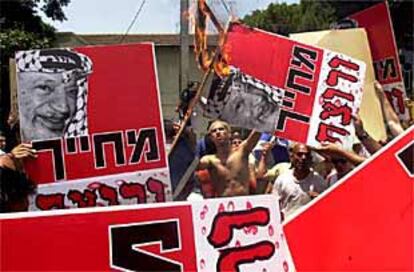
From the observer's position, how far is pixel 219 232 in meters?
2.45

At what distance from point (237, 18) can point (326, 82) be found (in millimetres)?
466

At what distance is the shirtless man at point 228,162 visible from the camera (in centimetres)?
366

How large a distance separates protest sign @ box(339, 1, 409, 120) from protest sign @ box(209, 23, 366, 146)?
0.94ft

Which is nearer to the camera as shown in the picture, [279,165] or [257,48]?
[257,48]

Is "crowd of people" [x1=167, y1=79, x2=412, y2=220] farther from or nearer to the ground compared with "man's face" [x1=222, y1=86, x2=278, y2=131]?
nearer to the ground

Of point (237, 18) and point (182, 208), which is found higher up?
point (237, 18)

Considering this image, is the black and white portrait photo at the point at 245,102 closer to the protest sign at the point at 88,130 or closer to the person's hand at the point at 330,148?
the person's hand at the point at 330,148

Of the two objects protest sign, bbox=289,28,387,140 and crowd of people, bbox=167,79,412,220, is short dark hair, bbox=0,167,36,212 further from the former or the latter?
protest sign, bbox=289,28,387,140

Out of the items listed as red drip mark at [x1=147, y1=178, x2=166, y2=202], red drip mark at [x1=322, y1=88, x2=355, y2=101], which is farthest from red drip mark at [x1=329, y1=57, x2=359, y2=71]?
red drip mark at [x1=147, y1=178, x2=166, y2=202]

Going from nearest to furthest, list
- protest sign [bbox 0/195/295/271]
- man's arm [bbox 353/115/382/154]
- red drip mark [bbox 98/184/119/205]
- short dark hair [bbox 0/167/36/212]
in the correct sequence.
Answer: protest sign [bbox 0/195/295/271], short dark hair [bbox 0/167/36/212], red drip mark [bbox 98/184/119/205], man's arm [bbox 353/115/382/154]

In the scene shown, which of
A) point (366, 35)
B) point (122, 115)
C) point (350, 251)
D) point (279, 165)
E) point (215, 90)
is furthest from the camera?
point (279, 165)

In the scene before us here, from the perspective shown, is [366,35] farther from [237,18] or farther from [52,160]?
[52,160]

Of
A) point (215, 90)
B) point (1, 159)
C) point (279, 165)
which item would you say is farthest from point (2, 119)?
point (279, 165)

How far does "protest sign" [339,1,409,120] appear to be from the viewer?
3.63 metres
